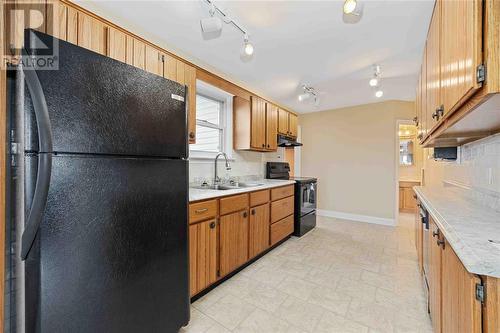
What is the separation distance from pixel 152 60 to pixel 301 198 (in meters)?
2.69

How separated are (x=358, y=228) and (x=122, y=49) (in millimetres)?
4167

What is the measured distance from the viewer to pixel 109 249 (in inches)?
40.1

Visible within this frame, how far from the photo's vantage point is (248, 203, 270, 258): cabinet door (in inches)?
97.5

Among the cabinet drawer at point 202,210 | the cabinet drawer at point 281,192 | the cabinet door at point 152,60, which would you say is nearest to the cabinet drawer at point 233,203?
the cabinet drawer at point 202,210

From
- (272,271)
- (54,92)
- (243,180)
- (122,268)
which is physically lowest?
(272,271)

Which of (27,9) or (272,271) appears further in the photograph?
(272,271)

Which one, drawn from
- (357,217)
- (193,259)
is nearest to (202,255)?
(193,259)

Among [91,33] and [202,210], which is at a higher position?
[91,33]

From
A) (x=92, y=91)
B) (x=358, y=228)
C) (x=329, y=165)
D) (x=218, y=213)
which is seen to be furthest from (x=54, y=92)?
(x=329, y=165)

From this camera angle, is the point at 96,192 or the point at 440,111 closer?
the point at 96,192

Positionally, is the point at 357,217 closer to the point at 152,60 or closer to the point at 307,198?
the point at 307,198

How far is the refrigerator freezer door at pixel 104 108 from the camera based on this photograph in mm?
860

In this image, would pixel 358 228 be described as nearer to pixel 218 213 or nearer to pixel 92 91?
pixel 218 213

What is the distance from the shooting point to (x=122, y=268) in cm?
107
